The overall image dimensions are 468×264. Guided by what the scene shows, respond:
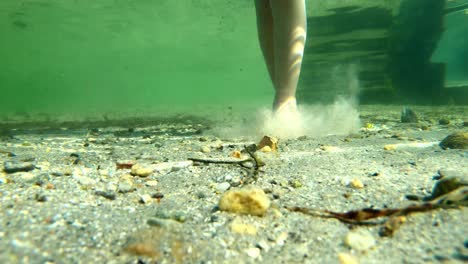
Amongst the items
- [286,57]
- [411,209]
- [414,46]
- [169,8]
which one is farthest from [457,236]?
[169,8]

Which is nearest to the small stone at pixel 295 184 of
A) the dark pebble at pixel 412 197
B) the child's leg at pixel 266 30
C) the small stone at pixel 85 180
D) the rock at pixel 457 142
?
the dark pebble at pixel 412 197

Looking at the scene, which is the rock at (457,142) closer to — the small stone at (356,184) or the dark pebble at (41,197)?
the small stone at (356,184)

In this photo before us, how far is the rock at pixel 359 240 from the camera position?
3.17ft

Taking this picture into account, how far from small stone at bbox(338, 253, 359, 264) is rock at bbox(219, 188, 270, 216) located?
38 centimetres

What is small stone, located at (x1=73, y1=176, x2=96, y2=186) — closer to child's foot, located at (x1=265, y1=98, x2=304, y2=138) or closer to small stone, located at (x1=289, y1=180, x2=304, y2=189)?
small stone, located at (x1=289, y1=180, x2=304, y2=189)

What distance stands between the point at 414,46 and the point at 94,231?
528 inches

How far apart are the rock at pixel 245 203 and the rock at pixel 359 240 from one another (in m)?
0.35

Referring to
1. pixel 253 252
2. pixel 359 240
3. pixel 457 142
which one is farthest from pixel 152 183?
pixel 457 142

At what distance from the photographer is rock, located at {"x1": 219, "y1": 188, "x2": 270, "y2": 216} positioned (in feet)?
4.01

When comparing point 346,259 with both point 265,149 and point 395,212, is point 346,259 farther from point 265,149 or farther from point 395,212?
point 265,149

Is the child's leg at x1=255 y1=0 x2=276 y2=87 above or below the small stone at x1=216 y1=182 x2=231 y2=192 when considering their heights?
above

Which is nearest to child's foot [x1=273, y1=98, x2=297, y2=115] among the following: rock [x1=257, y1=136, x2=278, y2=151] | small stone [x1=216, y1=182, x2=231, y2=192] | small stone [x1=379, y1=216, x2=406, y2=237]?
rock [x1=257, y1=136, x2=278, y2=151]

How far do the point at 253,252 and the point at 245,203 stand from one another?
28 centimetres

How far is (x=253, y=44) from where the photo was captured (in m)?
40.4
